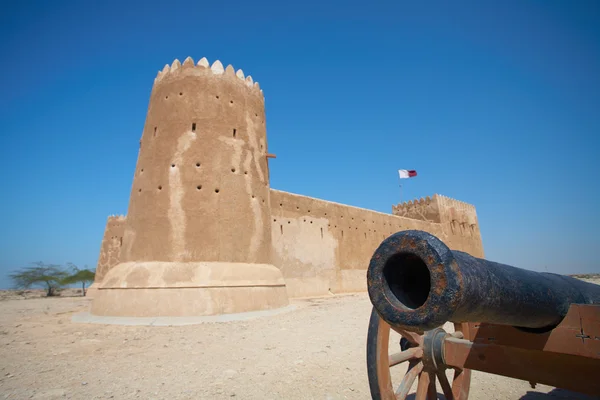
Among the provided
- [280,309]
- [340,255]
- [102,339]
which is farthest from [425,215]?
[102,339]

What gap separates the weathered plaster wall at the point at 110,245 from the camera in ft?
55.4

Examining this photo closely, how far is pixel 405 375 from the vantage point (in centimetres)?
270

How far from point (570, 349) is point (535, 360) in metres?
0.24

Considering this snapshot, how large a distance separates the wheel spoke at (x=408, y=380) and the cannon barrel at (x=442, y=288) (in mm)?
1316

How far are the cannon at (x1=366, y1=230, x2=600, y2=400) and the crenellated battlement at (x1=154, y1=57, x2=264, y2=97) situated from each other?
9.82m

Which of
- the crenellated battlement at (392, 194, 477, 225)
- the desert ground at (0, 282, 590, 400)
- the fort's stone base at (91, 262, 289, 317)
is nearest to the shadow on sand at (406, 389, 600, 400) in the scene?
the desert ground at (0, 282, 590, 400)

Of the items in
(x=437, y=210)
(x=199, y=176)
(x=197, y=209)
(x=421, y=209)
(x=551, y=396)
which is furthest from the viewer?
(x=421, y=209)

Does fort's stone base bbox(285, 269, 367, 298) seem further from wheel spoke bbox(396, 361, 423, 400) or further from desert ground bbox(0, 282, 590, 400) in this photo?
wheel spoke bbox(396, 361, 423, 400)

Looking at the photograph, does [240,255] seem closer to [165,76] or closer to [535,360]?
[165,76]

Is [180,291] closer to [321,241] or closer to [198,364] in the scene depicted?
[198,364]

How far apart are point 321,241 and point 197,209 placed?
7.51m

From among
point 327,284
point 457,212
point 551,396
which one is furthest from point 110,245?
point 457,212

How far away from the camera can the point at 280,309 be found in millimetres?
9141

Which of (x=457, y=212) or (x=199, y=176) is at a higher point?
(x=457, y=212)
